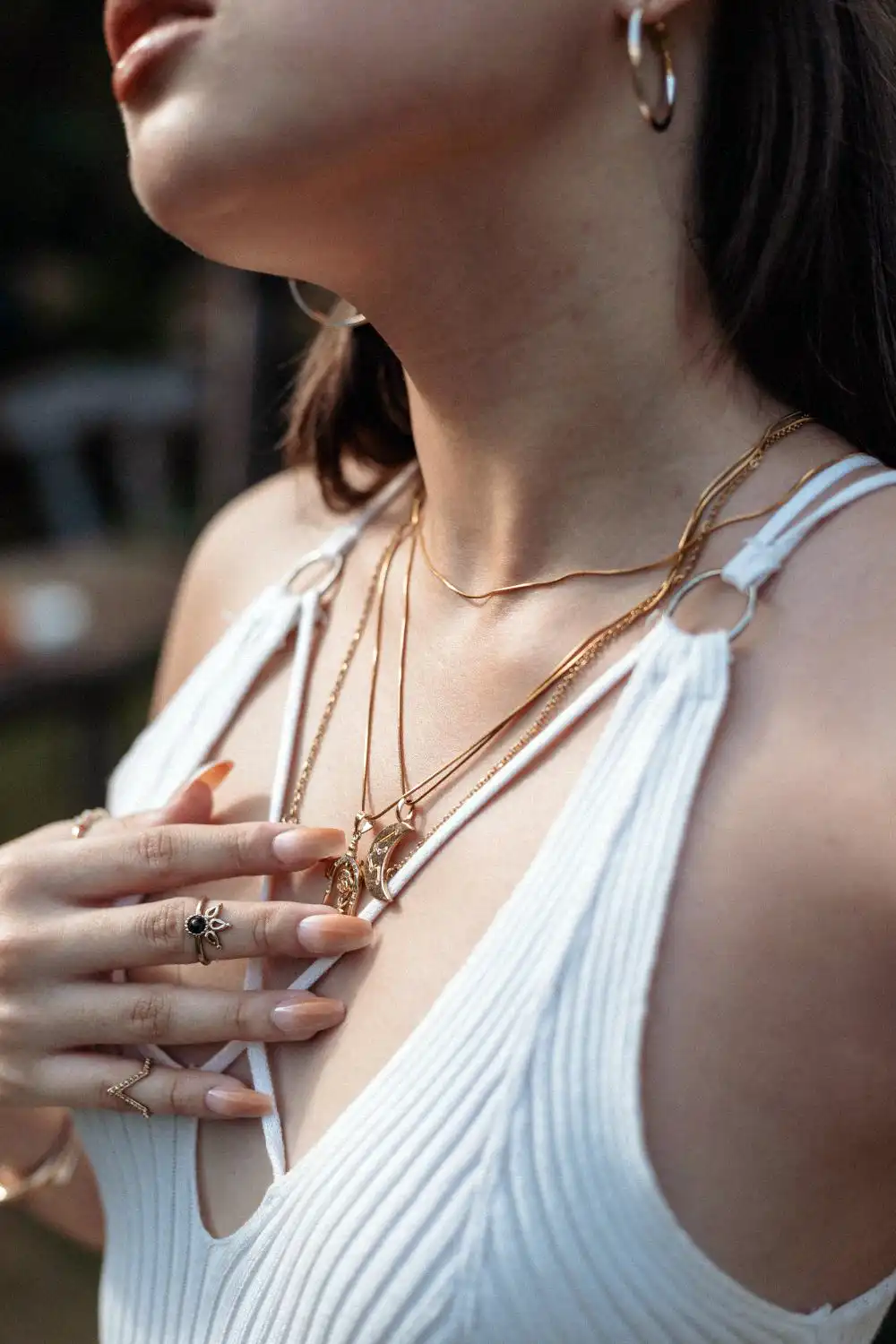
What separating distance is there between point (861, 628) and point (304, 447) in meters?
0.80

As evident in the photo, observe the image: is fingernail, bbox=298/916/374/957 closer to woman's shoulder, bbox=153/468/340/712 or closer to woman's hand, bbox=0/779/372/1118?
woman's hand, bbox=0/779/372/1118

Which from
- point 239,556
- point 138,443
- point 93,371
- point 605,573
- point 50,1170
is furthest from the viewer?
point 93,371

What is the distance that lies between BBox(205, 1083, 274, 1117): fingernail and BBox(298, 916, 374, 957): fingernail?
114 mm

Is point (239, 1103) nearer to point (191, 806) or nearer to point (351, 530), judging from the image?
point (191, 806)

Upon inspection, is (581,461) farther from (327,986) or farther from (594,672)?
(327,986)

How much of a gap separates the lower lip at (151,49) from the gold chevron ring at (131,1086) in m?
0.75

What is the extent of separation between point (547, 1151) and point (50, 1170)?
27.7 inches

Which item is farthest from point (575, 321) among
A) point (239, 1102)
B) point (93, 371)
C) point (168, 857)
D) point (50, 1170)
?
point (93, 371)

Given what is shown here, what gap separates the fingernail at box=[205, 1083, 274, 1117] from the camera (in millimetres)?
1063

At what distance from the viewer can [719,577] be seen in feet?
3.54

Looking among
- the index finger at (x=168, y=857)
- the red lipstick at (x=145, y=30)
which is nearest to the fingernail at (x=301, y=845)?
the index finger at (x=168, y=857)

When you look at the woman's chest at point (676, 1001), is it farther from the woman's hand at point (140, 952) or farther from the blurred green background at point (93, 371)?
the blurred green background at point (93, 371)

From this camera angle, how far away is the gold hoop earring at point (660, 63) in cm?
105

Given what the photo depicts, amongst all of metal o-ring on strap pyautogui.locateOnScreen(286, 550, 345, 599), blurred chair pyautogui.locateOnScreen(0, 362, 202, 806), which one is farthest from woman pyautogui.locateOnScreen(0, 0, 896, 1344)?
blurred chair pyautogui.locateOnScreen(0, 362, 202, 806)
